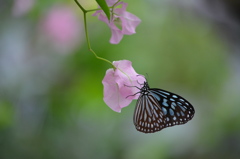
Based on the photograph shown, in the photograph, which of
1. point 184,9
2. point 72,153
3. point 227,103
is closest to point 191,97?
point 227,103

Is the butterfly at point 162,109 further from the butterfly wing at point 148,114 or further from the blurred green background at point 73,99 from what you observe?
the blurred green background at point 73,99

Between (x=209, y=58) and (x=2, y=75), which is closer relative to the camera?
(x=2, y=75)

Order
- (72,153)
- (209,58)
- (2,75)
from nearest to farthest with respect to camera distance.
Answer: (2,75), (72,153), (209,58)

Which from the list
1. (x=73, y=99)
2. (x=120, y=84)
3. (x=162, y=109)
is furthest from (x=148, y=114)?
(x=73, y=99)

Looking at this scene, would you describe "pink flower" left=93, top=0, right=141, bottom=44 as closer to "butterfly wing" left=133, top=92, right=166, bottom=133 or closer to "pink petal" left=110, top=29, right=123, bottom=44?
"pink petal" left=110, top=29, right=123, bottom=44

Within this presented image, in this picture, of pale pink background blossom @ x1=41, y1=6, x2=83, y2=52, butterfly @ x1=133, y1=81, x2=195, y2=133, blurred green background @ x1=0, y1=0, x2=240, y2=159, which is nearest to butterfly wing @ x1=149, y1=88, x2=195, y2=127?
butterfly @ x1=133, y1=81, x2=195, y2=133

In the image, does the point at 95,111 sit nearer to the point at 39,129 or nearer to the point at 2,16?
the point at 39,129

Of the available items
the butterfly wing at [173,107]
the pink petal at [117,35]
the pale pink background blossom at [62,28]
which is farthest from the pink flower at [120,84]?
the pale pink background blossom at [62,28]
